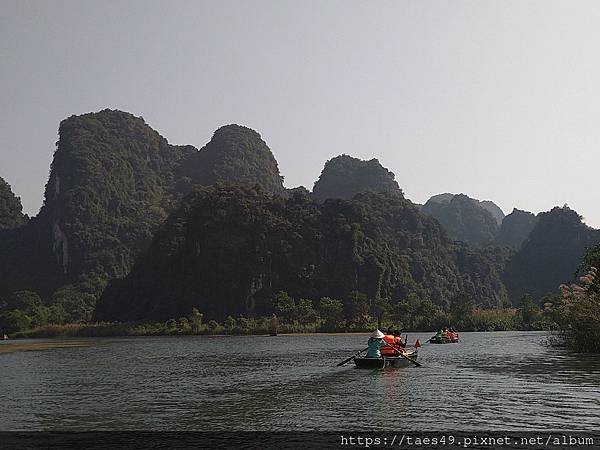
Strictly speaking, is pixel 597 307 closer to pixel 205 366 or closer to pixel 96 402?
pixel 205 366

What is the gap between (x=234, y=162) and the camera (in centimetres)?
18600

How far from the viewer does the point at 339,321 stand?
99.8 meters

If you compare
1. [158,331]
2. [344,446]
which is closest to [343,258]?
[158,331]

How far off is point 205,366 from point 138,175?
153 meters

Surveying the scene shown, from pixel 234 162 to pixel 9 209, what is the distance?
60.9 meters

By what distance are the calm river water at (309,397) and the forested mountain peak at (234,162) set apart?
153 m

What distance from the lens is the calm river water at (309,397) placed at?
1599cm

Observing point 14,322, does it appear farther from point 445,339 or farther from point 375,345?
point 375,345

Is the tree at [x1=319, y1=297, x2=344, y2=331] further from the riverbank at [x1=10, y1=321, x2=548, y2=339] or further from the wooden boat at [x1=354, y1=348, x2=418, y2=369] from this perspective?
the wooden boat at [x1=354, y1=348, x2=418, y2=369]

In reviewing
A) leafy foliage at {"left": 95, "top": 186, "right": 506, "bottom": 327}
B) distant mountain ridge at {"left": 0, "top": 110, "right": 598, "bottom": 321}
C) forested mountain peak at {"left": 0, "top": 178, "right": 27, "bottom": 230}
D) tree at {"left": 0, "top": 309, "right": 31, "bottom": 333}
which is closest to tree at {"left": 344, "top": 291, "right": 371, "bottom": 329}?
leafy foliage at {"left": 95, "top": 186, "right": 506, "bottom": 327}

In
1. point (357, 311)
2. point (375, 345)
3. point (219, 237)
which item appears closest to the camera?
point (375, 345)

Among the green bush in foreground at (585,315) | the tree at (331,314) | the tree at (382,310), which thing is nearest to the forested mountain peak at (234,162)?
the tree at (382,310)

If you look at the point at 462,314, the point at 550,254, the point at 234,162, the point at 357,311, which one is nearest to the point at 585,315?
the point at 462,314

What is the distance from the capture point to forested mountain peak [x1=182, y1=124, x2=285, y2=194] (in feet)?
607
